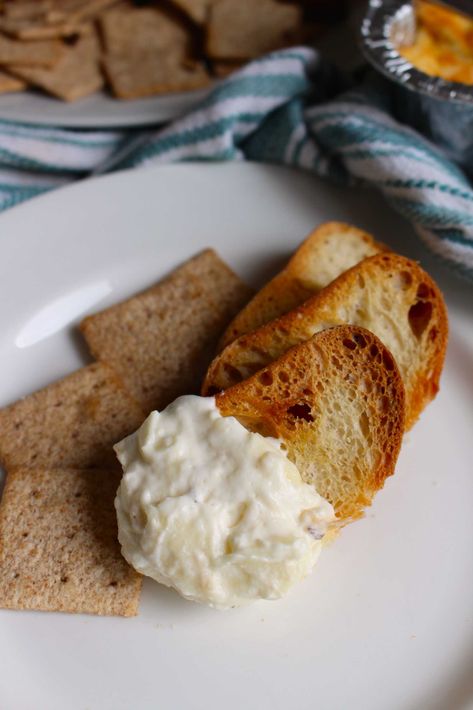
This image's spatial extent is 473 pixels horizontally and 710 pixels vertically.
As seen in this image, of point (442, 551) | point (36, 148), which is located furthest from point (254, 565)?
point (36, 148)

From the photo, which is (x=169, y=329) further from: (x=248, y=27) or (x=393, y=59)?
(x=248, y=27)

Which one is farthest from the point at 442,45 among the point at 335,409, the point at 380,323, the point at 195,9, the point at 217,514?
the point at 217,514

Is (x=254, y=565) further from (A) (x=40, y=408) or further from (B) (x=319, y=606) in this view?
(A) (x=40, y=408)

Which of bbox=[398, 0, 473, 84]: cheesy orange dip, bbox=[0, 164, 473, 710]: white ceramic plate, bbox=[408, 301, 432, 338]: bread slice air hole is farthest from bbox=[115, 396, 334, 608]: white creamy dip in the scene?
bbox=[398, 0, 473, 84]: cheesy orange dip

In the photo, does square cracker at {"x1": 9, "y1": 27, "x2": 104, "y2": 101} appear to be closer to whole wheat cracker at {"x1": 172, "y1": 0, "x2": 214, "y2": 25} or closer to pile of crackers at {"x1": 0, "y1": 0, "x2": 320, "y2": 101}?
pile of crackers at {"x1": 0, "y1": 0, "x2": 320, "y2": 101}

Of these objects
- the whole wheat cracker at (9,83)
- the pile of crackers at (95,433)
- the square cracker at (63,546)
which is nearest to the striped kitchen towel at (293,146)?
the whole wheat cracker at (9,83)
